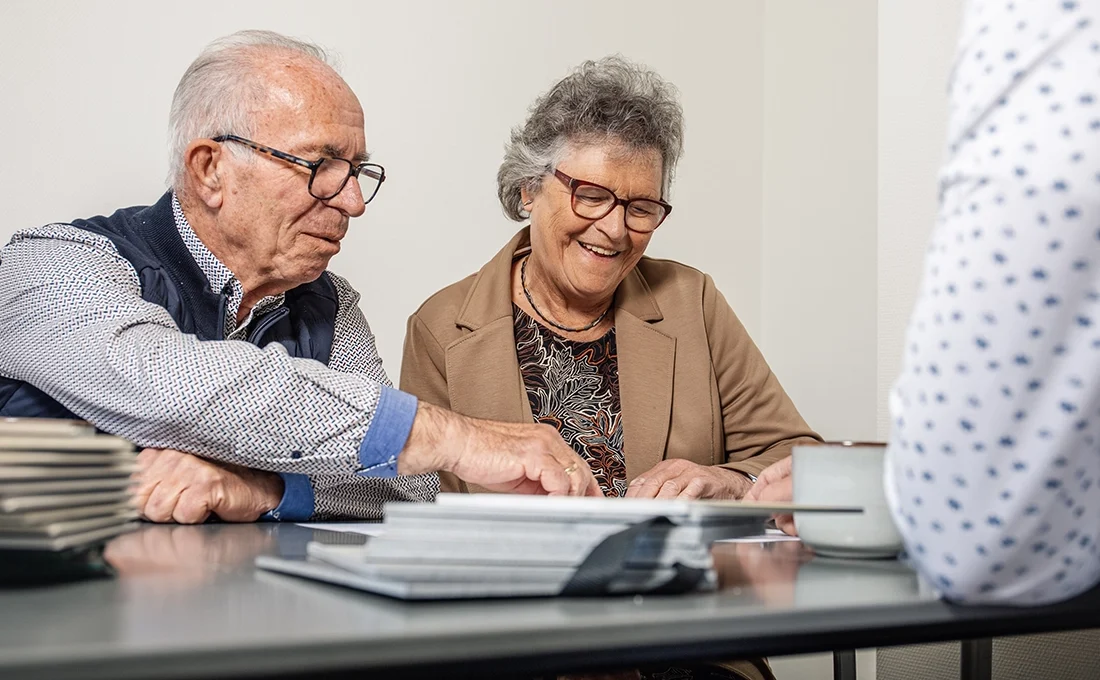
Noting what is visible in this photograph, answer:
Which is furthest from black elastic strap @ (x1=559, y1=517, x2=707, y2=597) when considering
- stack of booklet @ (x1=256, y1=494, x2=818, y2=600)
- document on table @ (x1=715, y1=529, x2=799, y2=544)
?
document on table @ (x1=715, y1=529, x2=799, y2=544)

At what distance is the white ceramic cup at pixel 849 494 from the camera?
2.83 ft

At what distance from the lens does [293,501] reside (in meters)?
1.46

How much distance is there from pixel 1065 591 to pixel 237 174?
1410 mm

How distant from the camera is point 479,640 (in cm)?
48

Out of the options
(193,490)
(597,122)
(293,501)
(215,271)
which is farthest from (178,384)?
(597,122)

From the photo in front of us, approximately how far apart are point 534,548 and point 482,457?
2.17 ft

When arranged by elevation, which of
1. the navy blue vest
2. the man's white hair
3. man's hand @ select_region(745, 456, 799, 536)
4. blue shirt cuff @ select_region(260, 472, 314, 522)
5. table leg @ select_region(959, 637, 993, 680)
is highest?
the man's white hair

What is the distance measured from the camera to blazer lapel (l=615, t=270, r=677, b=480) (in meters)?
2.09

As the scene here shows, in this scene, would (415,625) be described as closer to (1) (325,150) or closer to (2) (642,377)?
(1) (325,150)

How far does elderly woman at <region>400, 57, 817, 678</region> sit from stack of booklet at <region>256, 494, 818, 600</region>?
139 centimetres

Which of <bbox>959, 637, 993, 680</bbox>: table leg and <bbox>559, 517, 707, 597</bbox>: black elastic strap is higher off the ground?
<bbox>559, 517, 707, 597</bbox>: black elastic strap

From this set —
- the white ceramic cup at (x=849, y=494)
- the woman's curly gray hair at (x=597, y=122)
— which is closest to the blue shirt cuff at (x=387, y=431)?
the white ceramic cup at (x=849, y=494)

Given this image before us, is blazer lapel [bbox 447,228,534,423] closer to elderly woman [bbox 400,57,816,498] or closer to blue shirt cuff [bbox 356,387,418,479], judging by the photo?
elderly woman [bbox 400,57,816,498]

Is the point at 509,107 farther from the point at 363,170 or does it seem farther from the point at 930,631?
the point at 930,631
